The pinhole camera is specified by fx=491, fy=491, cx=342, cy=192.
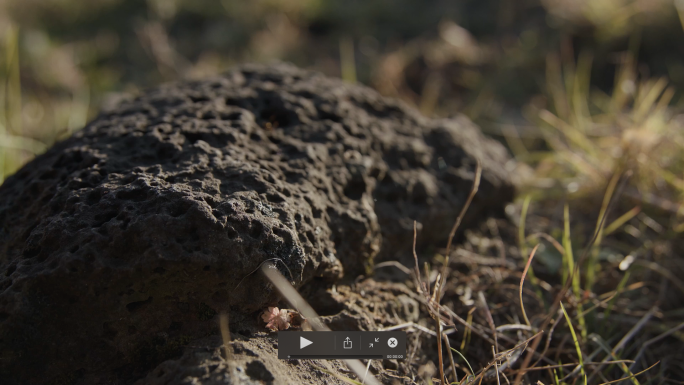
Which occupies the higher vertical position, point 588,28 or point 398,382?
point 588,28

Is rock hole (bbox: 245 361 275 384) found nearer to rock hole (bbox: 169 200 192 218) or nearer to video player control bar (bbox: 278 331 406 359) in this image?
video player control bar (bbox: 278 331 406 359)

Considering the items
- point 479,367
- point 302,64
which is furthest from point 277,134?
point 302,64

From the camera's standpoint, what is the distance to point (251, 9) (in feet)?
15.9

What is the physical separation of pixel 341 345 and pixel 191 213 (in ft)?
1.71

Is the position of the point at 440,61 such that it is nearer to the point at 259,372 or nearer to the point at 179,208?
the point at 179,208

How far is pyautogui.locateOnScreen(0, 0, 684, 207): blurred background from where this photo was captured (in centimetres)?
247

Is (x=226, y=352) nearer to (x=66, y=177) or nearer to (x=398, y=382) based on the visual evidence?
(x=398, y=382)

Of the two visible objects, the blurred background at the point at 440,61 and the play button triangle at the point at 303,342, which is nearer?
the play button triangle at the point at 303,342

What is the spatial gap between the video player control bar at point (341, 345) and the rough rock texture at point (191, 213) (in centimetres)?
13

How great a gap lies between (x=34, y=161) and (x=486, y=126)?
263 cm

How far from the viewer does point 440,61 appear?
389 cm

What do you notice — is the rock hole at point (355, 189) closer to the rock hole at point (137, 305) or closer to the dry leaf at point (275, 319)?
the dry leaf at point (275, 319)

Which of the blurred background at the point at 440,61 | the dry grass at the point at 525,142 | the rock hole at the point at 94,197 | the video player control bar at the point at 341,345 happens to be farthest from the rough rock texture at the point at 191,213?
the blurred background at the point at 440,61

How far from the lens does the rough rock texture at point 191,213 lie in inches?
45.2
